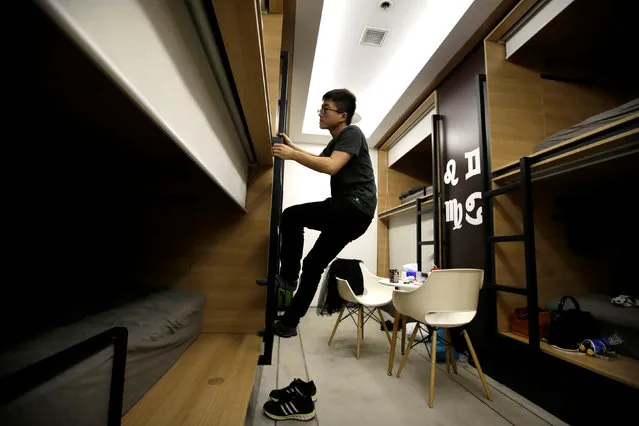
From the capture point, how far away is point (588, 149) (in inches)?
58.3

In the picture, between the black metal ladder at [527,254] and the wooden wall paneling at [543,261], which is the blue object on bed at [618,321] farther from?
the black metal ladder at [527,254]

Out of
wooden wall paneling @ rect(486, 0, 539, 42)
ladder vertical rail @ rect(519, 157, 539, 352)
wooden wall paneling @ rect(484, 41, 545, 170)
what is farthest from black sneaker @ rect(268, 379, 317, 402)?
wooden wall paneling @ rect(486, 0, 539, 42)

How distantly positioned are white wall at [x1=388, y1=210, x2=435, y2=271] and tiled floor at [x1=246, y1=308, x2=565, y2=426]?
1.26m

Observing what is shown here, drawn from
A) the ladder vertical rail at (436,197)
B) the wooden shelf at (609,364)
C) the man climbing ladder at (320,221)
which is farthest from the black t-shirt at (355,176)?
the ladder vertical rail at (436,197)

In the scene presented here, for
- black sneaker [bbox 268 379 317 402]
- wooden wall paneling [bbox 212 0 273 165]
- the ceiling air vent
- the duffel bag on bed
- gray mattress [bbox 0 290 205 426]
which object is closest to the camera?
gray mattress [bbox 0 290 205 426]

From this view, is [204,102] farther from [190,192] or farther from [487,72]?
[487,72]

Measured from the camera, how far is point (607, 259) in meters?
2.39

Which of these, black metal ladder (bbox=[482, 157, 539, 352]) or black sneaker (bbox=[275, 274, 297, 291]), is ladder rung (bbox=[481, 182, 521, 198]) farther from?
black sneaker (bbox=[275, 274, 297, 291])

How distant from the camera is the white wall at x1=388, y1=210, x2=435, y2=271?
350 cm

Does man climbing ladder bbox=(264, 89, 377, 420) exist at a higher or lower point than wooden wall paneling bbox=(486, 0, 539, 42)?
lower

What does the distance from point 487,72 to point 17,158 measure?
289 centimetres

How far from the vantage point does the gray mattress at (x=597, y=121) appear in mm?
1385

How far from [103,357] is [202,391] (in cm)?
64

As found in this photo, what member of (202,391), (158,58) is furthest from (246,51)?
(202,391)
